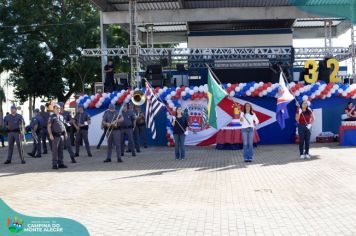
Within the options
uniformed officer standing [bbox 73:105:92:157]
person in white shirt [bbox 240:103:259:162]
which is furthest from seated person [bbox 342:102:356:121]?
uniformed officer standing [bbox 73:105:92:157]

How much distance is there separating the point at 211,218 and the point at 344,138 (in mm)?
12542

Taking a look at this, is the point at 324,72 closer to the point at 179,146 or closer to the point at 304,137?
the point at 304,137

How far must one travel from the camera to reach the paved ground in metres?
7.41

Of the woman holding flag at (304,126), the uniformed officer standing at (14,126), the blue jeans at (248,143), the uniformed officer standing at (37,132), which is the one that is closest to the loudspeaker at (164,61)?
the uniformed officer standing at (37,132)

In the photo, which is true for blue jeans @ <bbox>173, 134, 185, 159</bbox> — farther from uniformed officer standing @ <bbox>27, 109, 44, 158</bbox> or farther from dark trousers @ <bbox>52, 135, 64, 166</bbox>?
uniformed officer standing @ <bbox>27, 109, 44, 158</bbox>

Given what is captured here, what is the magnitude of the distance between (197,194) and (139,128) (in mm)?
11223

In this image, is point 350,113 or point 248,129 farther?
point 350,113

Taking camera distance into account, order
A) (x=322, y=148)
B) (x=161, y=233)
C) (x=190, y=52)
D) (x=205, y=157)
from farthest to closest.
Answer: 1. (x=190, y=52)
2. (x=322, y=148)
3. (x=205, y=157)
4. (x=161, y=233)

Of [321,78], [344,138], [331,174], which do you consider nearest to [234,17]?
[321,78]

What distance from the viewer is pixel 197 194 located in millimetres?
9898

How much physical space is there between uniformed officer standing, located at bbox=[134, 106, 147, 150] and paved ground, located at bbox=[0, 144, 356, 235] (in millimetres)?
3720

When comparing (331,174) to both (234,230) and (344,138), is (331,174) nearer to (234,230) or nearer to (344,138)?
(234,230)

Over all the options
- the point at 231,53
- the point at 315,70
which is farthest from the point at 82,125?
the point at 231,53

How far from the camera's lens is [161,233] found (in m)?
6.98
